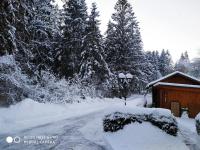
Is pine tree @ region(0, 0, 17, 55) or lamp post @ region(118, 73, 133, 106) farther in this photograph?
lamp post @ region(118, 73, 133, 106)

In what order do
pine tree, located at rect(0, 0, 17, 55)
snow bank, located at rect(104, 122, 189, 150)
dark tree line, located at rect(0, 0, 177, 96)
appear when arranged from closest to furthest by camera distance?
snow bank, located at rect(104, 122, 189, 150)
pine tree, located at rect(0, 0, 17, 55)
dark tree line, located at rect(0, 0, 177, 96)

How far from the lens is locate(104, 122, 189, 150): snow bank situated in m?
12.3

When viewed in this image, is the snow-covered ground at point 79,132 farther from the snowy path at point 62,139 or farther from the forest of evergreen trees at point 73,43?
the forest of evergreen trees at point 73,43

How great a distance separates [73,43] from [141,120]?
27152 mm

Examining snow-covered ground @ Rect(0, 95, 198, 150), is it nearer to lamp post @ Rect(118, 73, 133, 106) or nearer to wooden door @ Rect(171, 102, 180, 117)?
lamp post @ Rect(118, 73, 133, 106)

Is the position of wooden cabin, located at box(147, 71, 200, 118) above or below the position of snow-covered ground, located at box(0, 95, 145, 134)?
above

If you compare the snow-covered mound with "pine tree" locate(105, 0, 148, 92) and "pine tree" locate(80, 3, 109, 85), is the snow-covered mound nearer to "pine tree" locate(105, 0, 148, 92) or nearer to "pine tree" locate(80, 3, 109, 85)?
"pine tree" locate(80, 3, 109, 85)

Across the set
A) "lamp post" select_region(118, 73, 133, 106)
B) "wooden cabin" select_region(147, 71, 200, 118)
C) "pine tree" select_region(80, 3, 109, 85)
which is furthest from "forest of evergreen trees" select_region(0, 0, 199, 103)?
"wooden cabin" select_region(147, 71, 200, 118)

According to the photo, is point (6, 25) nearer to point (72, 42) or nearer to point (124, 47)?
point (72, 42)

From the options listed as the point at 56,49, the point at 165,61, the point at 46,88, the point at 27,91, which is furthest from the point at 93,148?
the point at 165,61

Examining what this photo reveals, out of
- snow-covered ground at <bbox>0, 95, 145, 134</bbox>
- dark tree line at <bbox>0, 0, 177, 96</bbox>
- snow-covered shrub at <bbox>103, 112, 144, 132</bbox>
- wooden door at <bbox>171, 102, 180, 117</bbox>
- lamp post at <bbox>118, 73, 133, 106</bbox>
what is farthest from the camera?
wooden door at <bbox>171, 102, 180, 117</bbox>

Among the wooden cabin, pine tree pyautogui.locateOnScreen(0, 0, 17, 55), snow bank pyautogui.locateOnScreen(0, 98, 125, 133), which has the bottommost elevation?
snow bank pyautogui.locateOnScreen(0, 98, 125, 133)

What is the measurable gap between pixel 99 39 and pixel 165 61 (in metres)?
59.2

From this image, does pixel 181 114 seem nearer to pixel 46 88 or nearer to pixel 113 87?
pixel 46 88
